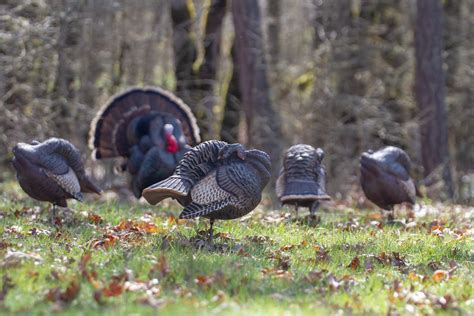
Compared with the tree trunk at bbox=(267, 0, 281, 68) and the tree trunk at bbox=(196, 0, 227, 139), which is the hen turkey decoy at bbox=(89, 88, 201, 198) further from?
the tree trunk at bbox=(267, 0, 281, 68)

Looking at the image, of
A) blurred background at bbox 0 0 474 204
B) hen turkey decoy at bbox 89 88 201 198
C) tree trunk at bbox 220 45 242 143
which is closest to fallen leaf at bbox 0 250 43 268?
hen turkey decoy at bbox 89 88 201 198

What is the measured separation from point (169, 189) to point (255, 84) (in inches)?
373

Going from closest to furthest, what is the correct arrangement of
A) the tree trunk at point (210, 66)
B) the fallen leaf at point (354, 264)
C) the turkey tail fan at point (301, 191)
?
1. the fallen leaf at point (354, 264)
2. the turkey tail fan at point (301, 191)
3. the tree trunk at point (210, 66)

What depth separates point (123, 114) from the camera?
13.4m

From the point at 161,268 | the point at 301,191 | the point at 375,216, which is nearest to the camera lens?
the point at 161,268

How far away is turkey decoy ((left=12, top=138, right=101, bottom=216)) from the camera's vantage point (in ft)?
32.0

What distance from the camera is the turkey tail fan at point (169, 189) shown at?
8227 millimetres

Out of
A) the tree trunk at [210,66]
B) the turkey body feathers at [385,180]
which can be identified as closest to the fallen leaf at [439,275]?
the turkey body feathers at [385,180]

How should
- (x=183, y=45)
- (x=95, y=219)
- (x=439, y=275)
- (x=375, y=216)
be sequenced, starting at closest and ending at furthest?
(x=439, y=275), (x=95, y=219), (x=375, y=216), (x=183, y=45)

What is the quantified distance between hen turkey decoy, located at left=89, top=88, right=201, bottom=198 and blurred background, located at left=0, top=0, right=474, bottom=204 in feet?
11.8

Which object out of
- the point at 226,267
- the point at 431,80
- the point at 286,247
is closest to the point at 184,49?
the point at 431,80

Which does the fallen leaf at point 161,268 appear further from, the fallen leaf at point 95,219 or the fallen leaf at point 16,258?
the fallen leaf at point 95,219

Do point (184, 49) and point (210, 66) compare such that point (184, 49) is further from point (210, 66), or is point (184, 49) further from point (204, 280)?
point (204, 280)

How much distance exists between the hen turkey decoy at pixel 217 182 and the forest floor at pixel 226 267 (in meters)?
0.44
